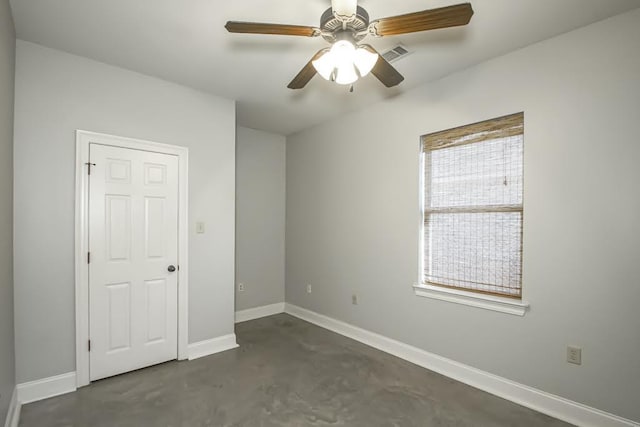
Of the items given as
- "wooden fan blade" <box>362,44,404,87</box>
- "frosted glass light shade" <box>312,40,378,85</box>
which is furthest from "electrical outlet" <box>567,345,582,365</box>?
"frosted glass light shade" <box>312,40,378,85</box>

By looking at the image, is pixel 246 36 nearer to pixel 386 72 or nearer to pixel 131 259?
pixel 386 72

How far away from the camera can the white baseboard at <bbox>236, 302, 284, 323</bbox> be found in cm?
441

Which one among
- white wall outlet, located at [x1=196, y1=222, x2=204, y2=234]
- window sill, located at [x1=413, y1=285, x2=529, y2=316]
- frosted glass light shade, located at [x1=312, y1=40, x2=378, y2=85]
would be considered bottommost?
window sill, located at [x1=413, y1=285, x2=529, y2=316]

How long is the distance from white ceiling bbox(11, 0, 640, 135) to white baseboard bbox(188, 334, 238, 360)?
2619mm

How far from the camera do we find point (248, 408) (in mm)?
2363

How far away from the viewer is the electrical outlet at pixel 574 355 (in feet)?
7.16

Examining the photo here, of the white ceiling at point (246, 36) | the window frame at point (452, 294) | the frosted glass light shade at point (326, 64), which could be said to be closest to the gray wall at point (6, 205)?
the white ceiling at point (246, 36)

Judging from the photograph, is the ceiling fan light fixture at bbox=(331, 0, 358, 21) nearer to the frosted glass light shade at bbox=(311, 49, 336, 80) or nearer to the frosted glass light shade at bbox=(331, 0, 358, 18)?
the frosted glass light shade at bbox=(331, 0, 358, 18)

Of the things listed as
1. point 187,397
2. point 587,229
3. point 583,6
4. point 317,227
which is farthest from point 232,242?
point 583,6

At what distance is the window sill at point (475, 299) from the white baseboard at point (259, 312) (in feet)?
7.76

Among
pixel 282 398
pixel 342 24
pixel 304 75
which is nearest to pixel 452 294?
pixel 282 398

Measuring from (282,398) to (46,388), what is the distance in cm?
182

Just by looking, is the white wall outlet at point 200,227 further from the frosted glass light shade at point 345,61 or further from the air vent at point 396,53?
the air vent at point 396,53

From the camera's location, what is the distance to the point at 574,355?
86.8 inches
